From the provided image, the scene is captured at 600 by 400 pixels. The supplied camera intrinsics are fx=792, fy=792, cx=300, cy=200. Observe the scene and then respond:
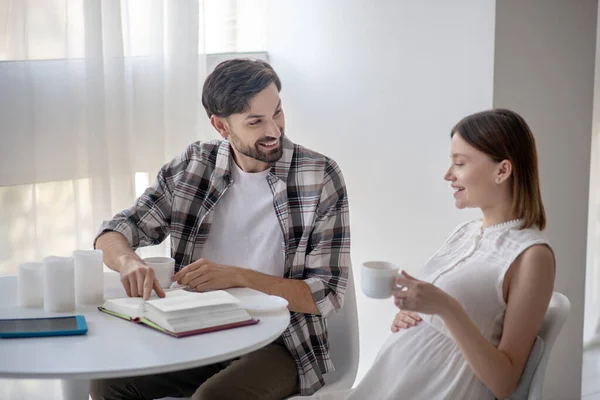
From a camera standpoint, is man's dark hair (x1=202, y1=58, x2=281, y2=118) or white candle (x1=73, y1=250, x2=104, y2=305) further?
man's dark hair (x1=202, y1=58, x2=281, y2=118)

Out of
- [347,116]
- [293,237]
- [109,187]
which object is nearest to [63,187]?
[109,187]

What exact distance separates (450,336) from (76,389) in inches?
31.6

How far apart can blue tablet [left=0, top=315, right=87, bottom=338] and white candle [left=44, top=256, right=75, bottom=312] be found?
57 millimetres

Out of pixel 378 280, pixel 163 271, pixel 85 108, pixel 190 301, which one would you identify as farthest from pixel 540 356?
pixel 85 108

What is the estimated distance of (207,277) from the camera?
184cm

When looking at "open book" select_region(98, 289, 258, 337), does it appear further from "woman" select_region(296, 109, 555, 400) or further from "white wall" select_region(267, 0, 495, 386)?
"white wall" select_region(267, 0, 495, 386)

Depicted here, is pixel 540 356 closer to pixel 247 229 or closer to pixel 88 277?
pixel 247 229

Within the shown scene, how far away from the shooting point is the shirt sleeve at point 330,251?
2.01 meters

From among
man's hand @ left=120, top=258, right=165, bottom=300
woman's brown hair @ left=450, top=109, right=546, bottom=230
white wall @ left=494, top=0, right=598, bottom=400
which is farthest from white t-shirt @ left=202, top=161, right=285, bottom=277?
white wall @ left=494, top=0, right=598, bottom=400

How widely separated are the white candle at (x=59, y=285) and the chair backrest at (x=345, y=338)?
760 millimetres

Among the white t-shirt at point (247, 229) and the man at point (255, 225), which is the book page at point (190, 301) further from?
the white t-shirt at point (247, 229)

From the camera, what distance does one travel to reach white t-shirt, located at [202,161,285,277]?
2.12 meters

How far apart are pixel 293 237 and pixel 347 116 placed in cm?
88

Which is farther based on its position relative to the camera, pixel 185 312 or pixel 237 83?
pixel 237 83
